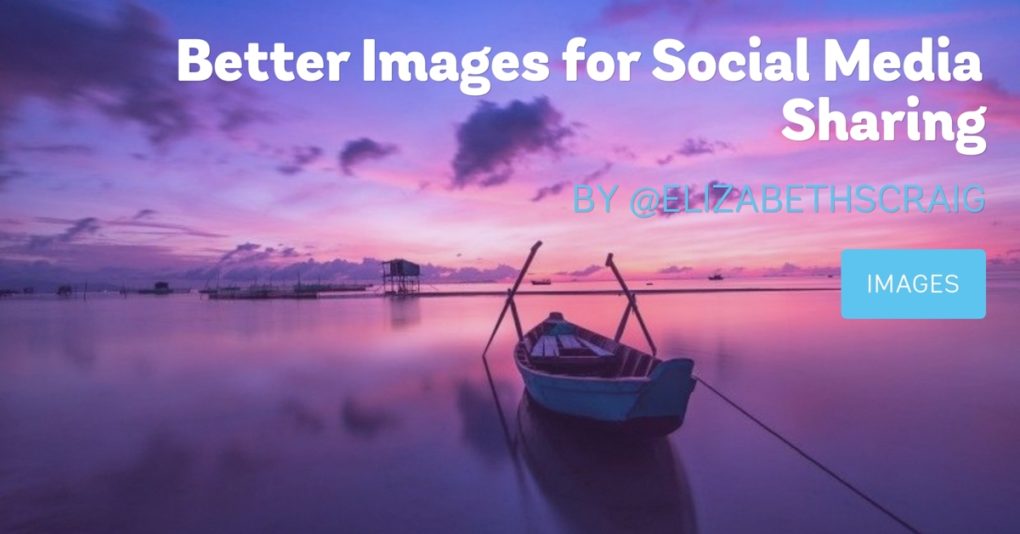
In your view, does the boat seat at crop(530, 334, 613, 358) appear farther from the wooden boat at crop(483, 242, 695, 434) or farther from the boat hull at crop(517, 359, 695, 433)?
the boat hull at crop(517, 359, 695, 433)

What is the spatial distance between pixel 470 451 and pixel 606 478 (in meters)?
3.08

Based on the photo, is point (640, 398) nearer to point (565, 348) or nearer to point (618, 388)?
point (618, 388)

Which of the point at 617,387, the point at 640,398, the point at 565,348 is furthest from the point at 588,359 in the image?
the point at 640,398

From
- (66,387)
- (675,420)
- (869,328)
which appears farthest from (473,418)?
(869,328)

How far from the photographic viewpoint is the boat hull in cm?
873

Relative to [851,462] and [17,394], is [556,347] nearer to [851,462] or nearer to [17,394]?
[851,462]

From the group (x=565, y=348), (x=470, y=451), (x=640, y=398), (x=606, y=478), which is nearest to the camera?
(x=606, y=478)

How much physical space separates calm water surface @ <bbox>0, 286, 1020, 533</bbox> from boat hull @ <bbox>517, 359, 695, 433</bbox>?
30.0 inches

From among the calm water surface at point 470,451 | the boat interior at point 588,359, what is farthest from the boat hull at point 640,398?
the boat interior at point 588,359

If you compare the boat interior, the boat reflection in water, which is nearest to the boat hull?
the boat reflection in water

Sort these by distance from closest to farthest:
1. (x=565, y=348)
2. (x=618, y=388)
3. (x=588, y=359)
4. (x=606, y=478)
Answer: (x=606, y=478) → (x=618, y=388) → (x=588, y=359) → (x=565, y=348)

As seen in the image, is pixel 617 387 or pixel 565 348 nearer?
pixel 617 387

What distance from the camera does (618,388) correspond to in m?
8.95

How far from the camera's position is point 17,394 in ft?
57.6
